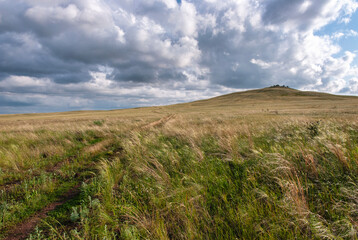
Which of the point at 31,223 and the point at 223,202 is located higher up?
the point at 223,202

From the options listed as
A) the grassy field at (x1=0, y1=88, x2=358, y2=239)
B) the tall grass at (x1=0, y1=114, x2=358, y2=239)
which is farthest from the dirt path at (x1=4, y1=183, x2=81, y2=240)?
the tall grass at (x1=0, y1=114, x2=358, y2=239)

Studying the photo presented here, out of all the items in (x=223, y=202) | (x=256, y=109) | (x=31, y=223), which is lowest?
(x=31, y=223)

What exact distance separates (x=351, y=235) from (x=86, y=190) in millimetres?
4535

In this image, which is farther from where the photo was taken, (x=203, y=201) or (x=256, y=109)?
(x=256, y=109)

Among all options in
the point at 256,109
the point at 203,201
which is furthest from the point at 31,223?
the point at 256,109

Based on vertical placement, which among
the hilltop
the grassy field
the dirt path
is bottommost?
the dirt path

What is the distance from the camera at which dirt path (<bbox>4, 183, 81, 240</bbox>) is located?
8.70 ft

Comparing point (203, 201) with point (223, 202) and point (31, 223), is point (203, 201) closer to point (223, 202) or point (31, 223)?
point (223, 202)

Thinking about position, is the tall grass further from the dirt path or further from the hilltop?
the hilltop

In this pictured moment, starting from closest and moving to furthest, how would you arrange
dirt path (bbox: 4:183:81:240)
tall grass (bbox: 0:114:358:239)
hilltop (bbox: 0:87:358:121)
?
tall grass (bbox: 0:114:358:239) < dirt path (bbox: 4:183:81:240) < hilltop (bbox: 0:87:358:121)

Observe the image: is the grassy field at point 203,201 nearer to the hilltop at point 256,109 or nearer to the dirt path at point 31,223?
the dirt path at point 31,223

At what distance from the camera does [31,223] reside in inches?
114

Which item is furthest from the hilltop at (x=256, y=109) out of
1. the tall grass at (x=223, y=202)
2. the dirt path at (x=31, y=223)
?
the dirt path at (x=31, y=223)

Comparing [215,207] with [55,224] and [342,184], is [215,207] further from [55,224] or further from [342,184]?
[55,224]
